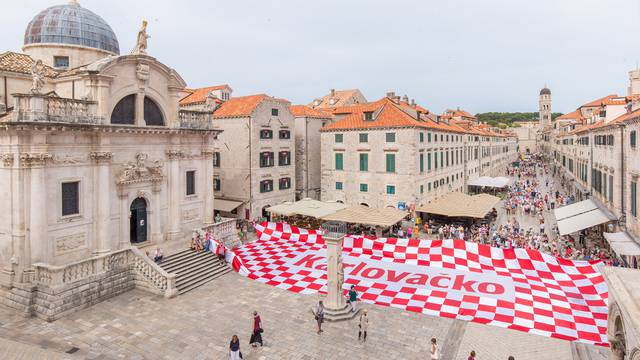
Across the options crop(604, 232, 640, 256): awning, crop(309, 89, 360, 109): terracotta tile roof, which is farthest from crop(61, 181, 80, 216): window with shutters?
crop(309, 89, 360, 109): terracotta tile roof

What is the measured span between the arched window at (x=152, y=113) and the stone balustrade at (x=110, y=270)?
296 inches

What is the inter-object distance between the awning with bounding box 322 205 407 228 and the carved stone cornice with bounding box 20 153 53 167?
17624 millimetres

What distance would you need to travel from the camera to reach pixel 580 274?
16938mm

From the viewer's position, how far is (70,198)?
63.0 feet

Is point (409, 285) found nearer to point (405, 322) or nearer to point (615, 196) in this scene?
point (405, 322)

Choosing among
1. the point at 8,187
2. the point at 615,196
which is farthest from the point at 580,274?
the point at 8,187

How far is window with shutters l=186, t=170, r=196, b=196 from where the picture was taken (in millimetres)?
25844

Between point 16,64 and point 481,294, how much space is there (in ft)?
86.7

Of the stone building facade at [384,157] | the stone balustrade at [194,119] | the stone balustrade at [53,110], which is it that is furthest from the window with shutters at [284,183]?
the stone balustrade at [53,110]

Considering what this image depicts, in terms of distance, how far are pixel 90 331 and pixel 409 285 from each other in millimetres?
13922

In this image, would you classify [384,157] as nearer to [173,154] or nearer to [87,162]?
[173,154]

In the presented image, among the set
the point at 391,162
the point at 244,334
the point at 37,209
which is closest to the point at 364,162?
the point at 391,162

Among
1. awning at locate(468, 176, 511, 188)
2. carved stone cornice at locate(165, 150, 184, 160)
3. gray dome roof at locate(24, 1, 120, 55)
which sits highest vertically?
gray dome roof at locate(24, 1, 120, 55)

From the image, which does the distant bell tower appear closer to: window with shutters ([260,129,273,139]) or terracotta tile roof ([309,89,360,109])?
terracotta tile roof ([309,89,360,109])
